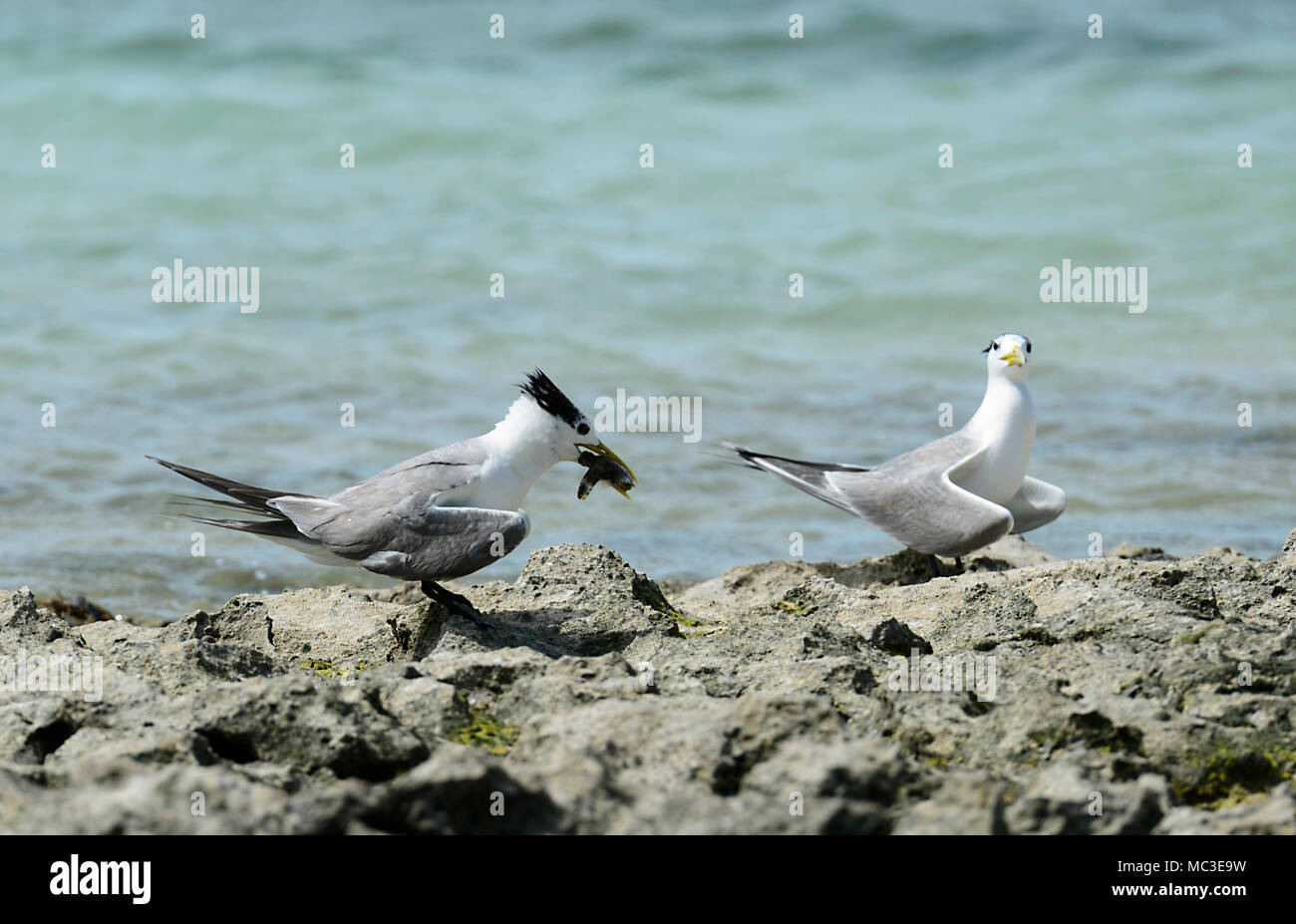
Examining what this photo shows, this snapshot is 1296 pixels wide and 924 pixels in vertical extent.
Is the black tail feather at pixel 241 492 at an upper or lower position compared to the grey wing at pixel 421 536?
upper

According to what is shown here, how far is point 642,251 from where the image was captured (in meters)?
12.0

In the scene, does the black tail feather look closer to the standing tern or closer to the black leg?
the black leg

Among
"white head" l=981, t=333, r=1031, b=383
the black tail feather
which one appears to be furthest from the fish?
"white head" l=981, t=333, r=1031, b=383

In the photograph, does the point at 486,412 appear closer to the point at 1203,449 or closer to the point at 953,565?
the point at 953,565

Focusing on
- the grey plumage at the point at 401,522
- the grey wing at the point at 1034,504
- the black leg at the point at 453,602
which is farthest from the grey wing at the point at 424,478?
the grey wing at the point at 1034,504

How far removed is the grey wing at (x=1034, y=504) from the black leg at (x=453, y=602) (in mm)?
2590

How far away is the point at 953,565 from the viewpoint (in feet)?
18.5

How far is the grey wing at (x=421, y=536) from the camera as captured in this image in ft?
13.5

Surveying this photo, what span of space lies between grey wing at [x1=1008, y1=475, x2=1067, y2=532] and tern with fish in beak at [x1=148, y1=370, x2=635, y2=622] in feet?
6.61

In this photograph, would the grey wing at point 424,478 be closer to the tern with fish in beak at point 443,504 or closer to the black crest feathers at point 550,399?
the tern with fish in beak at point 443,504

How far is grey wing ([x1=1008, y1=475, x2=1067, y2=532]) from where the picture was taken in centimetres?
573

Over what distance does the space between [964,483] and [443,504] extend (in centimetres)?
234
